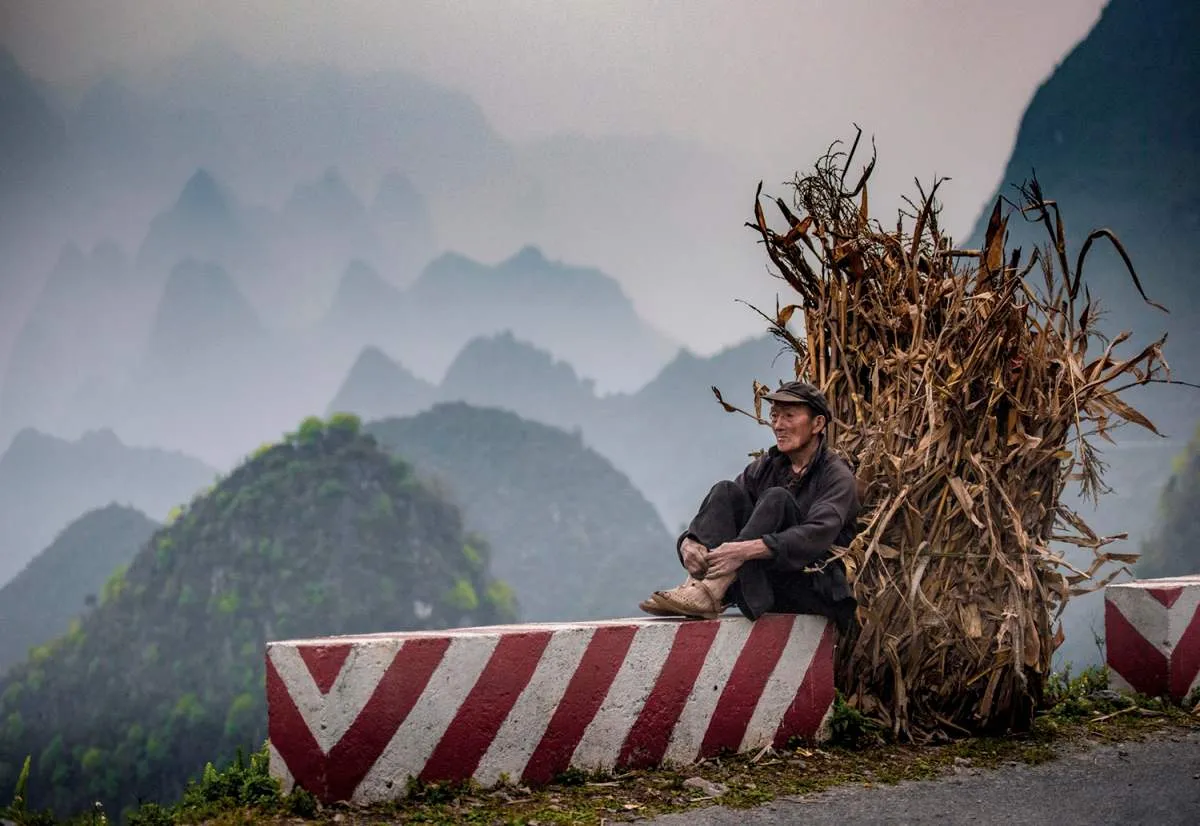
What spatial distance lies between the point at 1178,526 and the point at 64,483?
128 meters

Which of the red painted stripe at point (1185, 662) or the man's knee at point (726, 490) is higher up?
the man's knee at point (726, 490)

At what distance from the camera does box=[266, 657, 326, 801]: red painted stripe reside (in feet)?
12.9

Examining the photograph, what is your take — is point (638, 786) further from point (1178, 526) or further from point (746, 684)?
point (1178, 526)

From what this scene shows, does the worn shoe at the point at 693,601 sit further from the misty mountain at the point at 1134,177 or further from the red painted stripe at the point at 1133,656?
the misty mountain at the point at 1134,177

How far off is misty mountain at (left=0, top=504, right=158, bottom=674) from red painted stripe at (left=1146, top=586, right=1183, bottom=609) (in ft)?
435

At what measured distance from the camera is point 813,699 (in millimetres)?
5043

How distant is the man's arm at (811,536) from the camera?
4.77 meters

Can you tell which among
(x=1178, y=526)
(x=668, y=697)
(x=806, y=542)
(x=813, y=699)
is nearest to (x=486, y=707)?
(x=668, y=697)

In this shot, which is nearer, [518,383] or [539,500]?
[539,500]

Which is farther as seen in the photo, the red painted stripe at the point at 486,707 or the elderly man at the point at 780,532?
the elderly man at the point at 780,532

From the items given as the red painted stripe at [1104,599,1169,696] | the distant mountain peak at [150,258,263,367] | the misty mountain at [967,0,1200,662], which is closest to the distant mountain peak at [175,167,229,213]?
the distant mountain peak at [150,258,263,367]

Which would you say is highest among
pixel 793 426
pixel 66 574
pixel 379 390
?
pixel 379 390

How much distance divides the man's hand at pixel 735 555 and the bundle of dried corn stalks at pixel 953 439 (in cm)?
44

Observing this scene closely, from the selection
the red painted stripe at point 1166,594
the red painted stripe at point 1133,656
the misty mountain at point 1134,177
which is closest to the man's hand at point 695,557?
the red painted stripe at point 1166,594
